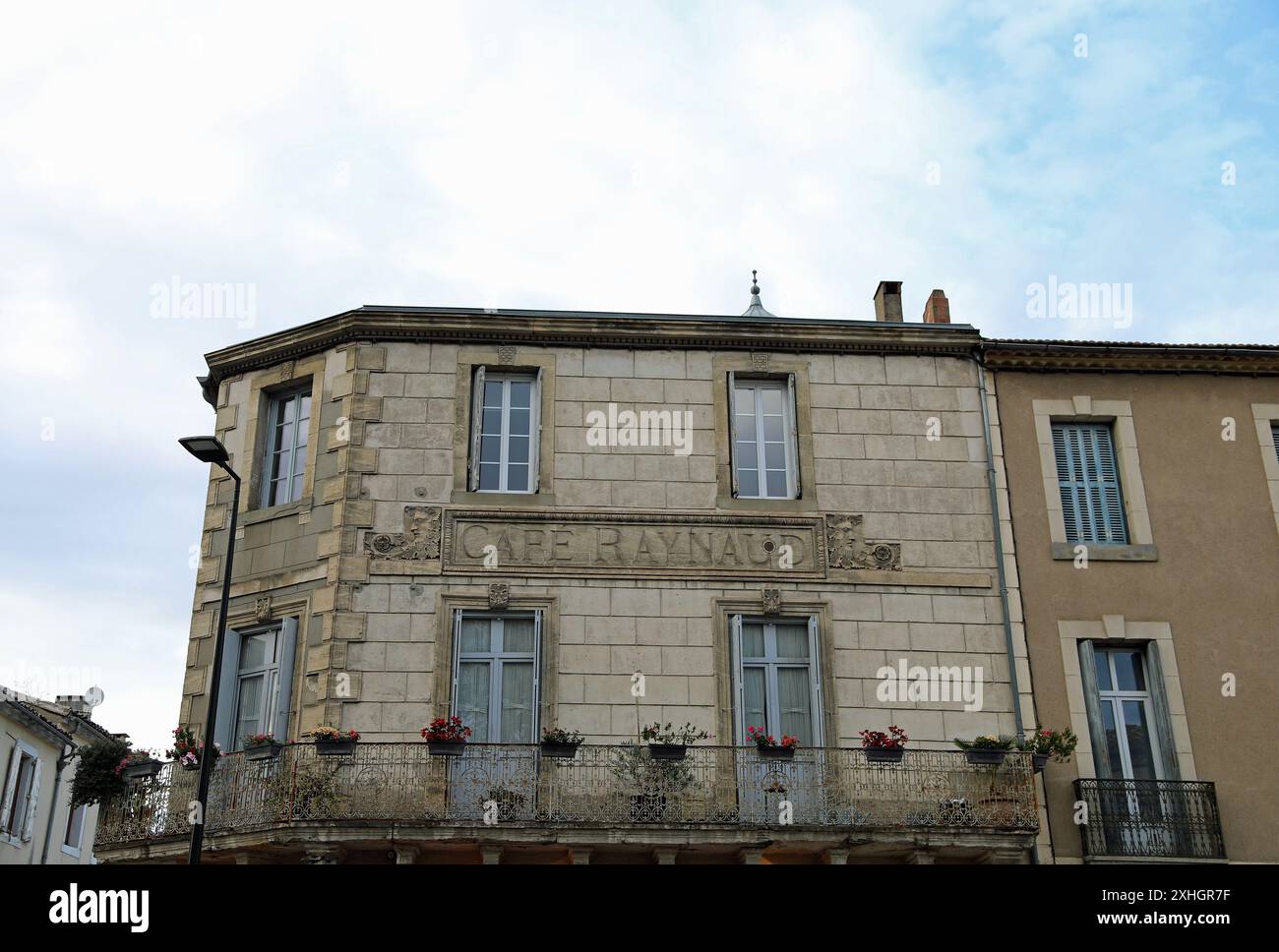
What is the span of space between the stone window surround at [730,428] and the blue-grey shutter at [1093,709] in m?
3.80

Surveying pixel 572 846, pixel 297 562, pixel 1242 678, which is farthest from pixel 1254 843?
pixel 297 562

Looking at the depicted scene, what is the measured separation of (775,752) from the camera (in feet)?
50.4

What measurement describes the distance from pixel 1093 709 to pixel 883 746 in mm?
2969

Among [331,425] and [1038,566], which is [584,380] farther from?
[1038,566]

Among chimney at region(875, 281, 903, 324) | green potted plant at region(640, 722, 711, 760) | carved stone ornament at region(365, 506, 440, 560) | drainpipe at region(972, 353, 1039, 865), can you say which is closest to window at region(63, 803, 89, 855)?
carved stone ornament at region(365, 506, 440, 560)

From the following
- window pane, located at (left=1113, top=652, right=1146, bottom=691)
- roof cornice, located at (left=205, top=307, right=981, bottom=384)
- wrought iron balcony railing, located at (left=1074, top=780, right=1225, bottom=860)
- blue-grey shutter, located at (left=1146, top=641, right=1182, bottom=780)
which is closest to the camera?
wrought iron balcony railing, located at (left=1074, top=780, right=1225, bottom=860)

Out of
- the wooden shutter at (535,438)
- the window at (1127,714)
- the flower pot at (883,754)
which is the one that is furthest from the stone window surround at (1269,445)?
the wooden shutter at (535,438)

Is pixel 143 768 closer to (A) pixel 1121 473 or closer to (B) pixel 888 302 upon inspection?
A: (B) pixel 888 302

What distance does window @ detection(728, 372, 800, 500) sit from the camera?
17391mm

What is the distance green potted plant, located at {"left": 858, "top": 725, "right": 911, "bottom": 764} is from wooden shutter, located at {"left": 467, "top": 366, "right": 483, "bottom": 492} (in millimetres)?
5696

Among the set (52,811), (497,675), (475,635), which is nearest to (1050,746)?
(497,675)

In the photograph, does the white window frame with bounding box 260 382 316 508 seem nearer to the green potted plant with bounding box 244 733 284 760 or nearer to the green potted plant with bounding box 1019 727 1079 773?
the green potted plant with bounding box 244 733 284 760

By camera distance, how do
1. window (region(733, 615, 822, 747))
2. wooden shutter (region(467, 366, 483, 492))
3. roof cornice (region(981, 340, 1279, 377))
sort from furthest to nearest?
1. roof cornice (region(981, 340, 1279, 377))
2. wooden shutter (region(467, 366, 483, 492))
3. window (region(733, 615, 822, 747))
